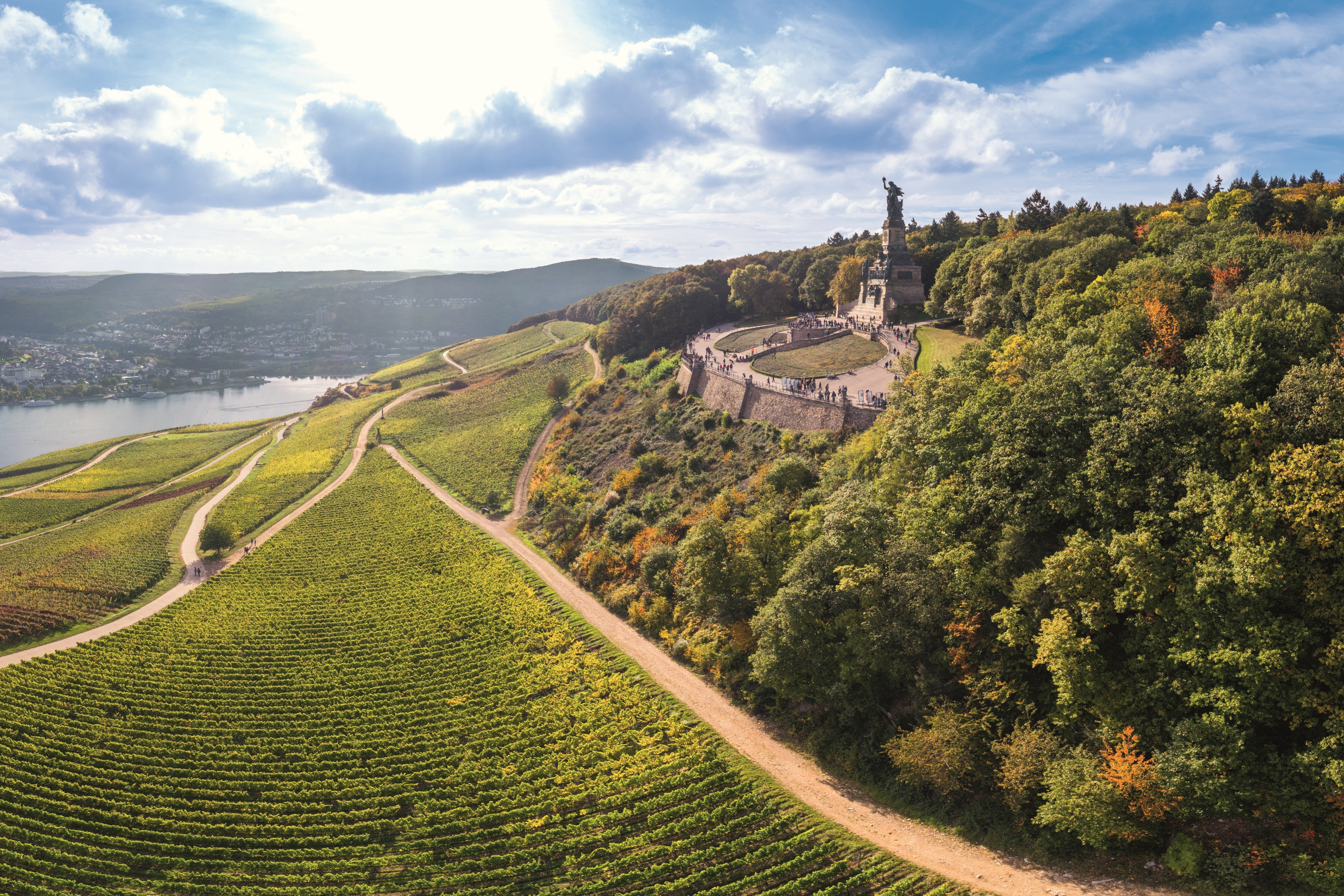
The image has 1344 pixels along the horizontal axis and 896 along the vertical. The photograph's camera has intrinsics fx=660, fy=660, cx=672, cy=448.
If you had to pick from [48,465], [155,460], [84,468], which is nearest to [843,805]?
[155,460]

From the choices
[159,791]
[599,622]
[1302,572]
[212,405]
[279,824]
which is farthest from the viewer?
[212,405]

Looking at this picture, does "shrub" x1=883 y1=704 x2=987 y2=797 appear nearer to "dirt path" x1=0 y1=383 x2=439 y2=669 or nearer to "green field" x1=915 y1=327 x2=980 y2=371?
"green field" x1=915 y1=327 x2=980 y2=371

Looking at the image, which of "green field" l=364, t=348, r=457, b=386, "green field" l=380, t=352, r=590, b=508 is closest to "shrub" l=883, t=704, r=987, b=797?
"green field" l=380, t=352, r=590, b=508

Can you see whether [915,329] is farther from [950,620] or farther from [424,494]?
[424,494]

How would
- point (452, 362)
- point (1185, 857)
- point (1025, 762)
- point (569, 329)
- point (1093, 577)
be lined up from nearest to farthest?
point (1185, 857) → point (1025, 762) → point (1093, 577) → point (452, 362) → point (569, 329)

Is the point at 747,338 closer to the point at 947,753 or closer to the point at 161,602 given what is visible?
the point at 947,753

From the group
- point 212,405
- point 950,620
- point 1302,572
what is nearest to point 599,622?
point 950,620
